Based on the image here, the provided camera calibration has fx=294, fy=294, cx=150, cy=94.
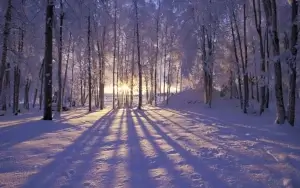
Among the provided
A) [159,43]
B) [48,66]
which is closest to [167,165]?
[48,66]

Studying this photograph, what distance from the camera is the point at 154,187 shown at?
4.52m

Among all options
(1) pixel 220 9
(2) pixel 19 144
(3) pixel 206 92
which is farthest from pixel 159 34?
(2) pixel 19 144

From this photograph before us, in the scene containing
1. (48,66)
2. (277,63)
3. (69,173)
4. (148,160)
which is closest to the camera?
(69,173)

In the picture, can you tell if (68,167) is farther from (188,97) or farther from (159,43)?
(159,43)

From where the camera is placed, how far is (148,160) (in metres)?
6.12

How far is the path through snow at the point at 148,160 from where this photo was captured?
4816mm

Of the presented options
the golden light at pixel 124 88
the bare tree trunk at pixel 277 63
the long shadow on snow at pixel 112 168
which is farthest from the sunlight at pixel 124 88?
the long shadow on snow at pixel 112 168

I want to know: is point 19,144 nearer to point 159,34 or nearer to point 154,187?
point 154,187

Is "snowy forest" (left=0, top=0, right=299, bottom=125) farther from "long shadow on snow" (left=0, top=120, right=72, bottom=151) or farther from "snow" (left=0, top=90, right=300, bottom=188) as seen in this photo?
"snow" (left=0, top=90, right=300, bottom=188)

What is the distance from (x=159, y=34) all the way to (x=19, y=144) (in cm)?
3052

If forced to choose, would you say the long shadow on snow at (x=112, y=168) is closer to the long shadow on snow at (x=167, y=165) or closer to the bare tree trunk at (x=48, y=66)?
the long shadow on snow at (x=167, y=165)

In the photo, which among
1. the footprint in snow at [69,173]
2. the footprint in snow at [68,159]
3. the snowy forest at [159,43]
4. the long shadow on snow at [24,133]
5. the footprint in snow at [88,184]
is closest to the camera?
the footprint in snow at [88,184]

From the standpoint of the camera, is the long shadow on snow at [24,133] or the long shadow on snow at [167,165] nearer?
the long shadow on snow at [167,165]

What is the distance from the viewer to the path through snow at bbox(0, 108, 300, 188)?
15.8 feet
